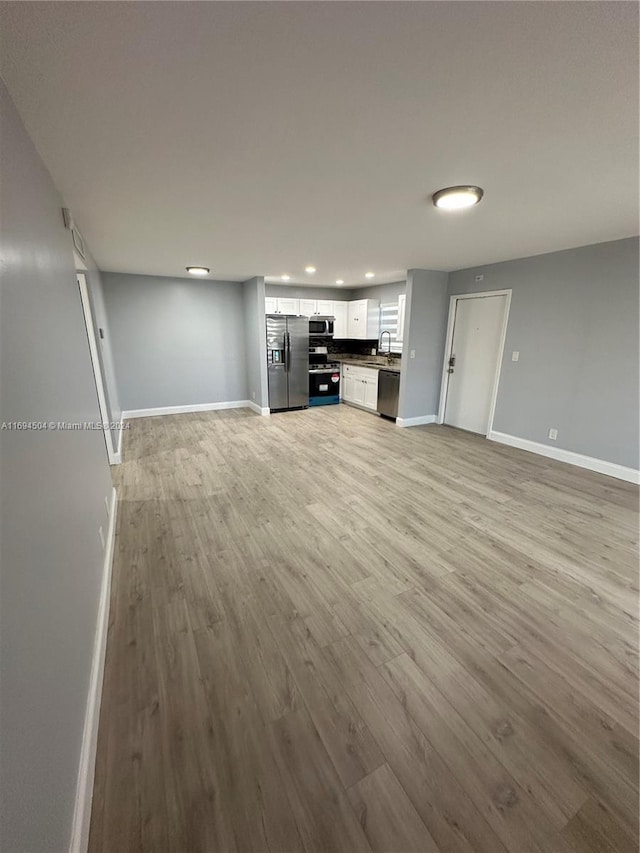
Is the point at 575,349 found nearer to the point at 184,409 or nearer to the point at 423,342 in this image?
the point at 423,342

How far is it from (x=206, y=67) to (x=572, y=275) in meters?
4.11

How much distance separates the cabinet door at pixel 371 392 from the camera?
6075 mm

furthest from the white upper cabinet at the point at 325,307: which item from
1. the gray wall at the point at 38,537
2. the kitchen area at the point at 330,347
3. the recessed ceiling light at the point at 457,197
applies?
the gray wall at the point at 38,537

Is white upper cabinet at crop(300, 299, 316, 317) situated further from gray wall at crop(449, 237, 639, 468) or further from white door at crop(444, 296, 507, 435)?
gray wall at crop(449, 237, 639, 468)

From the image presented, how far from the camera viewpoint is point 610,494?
3.21 m

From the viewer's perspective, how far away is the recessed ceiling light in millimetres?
2027

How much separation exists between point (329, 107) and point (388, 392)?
4574mm

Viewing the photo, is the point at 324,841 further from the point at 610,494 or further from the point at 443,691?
the point at 610,494

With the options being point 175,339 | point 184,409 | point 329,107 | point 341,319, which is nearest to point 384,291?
point 341,319

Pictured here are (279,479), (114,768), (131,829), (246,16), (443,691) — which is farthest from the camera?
(279,479)

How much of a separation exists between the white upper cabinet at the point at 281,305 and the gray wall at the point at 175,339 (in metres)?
0.51

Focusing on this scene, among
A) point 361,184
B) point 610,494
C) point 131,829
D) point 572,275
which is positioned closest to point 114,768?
point 131,829

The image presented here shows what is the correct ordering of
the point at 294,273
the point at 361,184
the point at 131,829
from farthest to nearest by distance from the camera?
the point at 294,273
the point at 361,184
the point at 131,829

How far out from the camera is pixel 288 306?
6.41 metres
